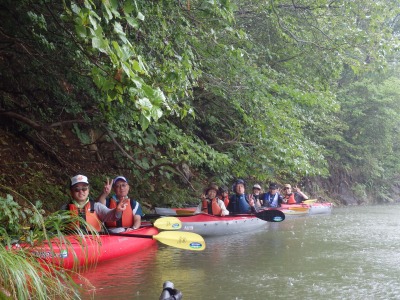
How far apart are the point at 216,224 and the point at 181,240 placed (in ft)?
7.26

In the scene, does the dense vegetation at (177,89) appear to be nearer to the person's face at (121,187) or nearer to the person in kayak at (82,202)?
the person in kayak at (82,202)

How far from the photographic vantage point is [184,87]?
521 centimetres

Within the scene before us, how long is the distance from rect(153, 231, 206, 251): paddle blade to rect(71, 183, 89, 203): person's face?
38.9 inches

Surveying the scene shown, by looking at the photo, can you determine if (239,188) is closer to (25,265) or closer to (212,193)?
(212,193)

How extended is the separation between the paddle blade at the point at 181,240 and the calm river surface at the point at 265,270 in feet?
0.53

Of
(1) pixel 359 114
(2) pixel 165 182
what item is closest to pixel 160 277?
(2) pixel 165 182

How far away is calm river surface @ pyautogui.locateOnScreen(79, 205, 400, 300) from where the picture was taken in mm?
4230

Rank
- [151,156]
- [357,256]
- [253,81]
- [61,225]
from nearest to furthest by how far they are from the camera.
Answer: [61,225] < [357,256] < [253,81] < [151,156]

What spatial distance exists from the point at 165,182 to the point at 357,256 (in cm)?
565

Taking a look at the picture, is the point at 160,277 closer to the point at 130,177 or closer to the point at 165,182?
the point at 130,177

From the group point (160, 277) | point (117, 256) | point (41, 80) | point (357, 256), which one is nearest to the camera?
point (160, 277)

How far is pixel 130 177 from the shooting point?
982 centimetres

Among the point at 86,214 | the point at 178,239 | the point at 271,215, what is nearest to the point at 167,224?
the point at 178,239

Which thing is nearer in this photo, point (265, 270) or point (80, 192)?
point (265, 270)
